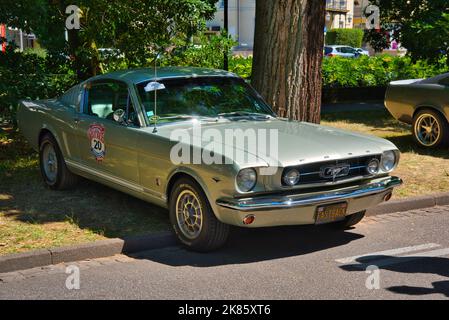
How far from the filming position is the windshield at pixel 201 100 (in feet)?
22.4

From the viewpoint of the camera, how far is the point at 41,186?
858 cm

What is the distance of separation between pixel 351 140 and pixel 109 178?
258 centimetres

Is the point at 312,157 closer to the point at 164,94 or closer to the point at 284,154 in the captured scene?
the point at 284,154

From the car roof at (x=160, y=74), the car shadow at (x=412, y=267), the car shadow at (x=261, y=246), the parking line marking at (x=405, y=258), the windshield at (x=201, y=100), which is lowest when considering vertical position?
the car shadow at (x=261, y=246)

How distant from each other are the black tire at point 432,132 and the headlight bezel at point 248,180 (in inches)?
250

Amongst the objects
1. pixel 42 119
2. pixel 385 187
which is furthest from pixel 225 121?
pixel 42 119

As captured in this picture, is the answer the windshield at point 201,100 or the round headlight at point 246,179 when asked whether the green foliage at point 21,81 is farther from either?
the round headlight at point 246,179

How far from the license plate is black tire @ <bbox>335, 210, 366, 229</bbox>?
87 cm

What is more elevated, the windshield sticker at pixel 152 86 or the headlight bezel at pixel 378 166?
the windshield sticker at pixel 152 86

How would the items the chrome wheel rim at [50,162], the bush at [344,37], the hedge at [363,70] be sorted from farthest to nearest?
1. the bush at [344,37]
2. the hedge at [363,70]
3. the chrome wheel rim at [50,162]

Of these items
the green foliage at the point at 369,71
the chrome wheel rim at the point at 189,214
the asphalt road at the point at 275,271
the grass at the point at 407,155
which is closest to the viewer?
the asphalt road at the point at 275,271

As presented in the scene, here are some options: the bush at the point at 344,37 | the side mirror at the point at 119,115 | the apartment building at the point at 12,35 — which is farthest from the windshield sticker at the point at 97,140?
the bush at the point at 344,37

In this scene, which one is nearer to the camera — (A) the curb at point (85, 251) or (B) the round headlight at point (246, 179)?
(B) the round headlight at point (246, 179)

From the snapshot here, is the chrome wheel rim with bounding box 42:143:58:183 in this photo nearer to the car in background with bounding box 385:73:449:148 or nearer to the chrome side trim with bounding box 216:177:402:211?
the chrome side trim with bounding box 216:177:402:211
